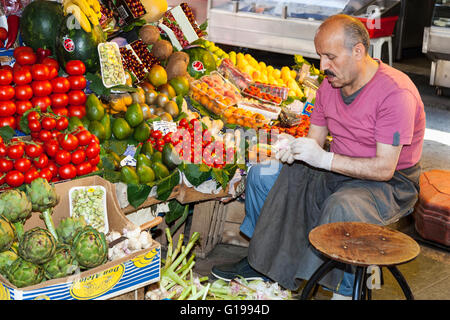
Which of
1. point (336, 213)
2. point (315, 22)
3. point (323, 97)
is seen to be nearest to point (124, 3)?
point (323, 97)

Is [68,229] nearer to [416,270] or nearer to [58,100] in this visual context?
[58,100]

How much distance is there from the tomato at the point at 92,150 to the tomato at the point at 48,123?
24 cm

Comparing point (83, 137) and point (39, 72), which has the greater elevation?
point (39, 72)

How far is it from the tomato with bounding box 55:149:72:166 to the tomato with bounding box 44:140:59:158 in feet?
0.08

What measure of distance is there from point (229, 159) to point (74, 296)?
1.84 m

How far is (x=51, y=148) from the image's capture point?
3.30 m

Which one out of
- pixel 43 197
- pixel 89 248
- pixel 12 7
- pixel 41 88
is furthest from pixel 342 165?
pixel 12 7

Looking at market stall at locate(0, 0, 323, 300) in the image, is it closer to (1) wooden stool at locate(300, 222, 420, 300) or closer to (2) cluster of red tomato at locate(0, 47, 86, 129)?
(2) cluster of red tomato at locate(0, 47, 86, 129)

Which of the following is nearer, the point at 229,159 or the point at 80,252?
the point at 80,252

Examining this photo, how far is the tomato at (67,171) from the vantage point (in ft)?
10.9

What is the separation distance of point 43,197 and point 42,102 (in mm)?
1138

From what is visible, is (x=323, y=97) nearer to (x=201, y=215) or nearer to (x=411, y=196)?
(x=411, y=196)

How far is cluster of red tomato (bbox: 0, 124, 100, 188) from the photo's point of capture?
315cm

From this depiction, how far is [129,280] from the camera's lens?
8.77 ft
